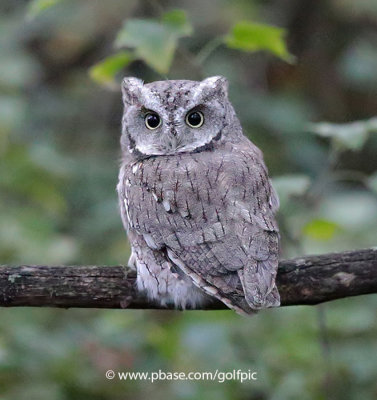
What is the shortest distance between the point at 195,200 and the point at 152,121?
50 cm

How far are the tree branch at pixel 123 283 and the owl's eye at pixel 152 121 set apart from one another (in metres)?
0.65

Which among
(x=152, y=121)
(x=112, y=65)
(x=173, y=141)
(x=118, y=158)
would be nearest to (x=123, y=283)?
(x=173, y=141)

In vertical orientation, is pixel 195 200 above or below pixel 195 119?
below

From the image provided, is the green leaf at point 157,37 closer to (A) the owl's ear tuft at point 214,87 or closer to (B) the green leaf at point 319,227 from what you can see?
(A) the owl's ear tuft at point 214,87

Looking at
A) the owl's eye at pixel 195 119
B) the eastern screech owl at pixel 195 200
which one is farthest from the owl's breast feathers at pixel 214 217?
the owl's eye at pixel 195 119

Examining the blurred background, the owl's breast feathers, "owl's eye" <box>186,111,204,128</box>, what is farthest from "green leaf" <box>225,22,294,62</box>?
the owl's breast feathers

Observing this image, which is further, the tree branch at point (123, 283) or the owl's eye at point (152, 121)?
the owl's eye at point (152, 121)

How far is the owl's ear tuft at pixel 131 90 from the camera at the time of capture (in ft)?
10.6

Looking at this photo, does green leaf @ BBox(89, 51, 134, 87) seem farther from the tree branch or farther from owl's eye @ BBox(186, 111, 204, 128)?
the tree branch

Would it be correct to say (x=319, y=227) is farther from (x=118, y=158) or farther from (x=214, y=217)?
(x=118, y=158)

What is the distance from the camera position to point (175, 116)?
10.1 feet

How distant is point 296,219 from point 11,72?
5.55ft

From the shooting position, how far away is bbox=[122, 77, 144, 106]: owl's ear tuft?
10.6ft

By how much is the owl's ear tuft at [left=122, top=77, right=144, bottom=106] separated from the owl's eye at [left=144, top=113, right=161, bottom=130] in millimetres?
89
